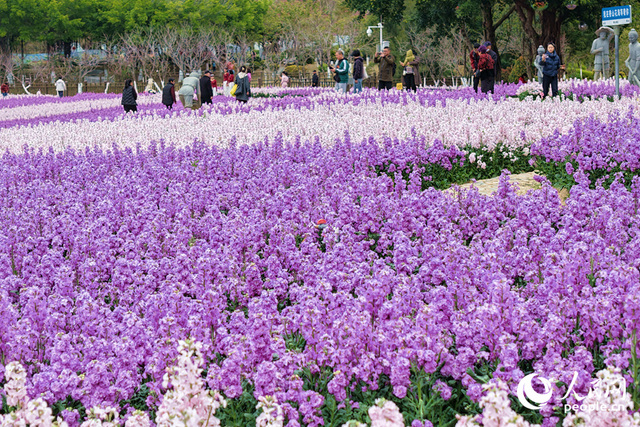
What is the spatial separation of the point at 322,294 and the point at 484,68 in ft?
58.9

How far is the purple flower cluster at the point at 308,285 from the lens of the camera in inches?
139

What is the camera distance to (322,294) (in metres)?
4.22

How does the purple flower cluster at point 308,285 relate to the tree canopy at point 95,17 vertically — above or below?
below

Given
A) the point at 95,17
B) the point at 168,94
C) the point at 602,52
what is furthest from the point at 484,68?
the point at 95,17

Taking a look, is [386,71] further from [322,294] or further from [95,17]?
[95,17]

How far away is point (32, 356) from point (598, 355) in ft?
11.0

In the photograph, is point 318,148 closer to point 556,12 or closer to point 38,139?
point 38,139

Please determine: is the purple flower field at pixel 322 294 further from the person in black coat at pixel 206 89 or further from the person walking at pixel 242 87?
the person in black coat at pixel 206 89

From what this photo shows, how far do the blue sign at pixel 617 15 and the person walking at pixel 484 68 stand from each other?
170 inches

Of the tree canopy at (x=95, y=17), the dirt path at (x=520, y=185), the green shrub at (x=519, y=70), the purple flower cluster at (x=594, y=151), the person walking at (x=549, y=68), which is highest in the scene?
the tree canopy at (x=95, y=17)

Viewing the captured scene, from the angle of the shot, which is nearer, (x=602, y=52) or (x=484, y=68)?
(x=484, y=68)

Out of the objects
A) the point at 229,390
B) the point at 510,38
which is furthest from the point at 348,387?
the point at 510,38

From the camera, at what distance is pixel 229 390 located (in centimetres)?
341

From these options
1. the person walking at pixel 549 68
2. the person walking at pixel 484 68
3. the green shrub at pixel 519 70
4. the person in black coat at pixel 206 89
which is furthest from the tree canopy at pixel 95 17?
the person walking at pixel 549 68
